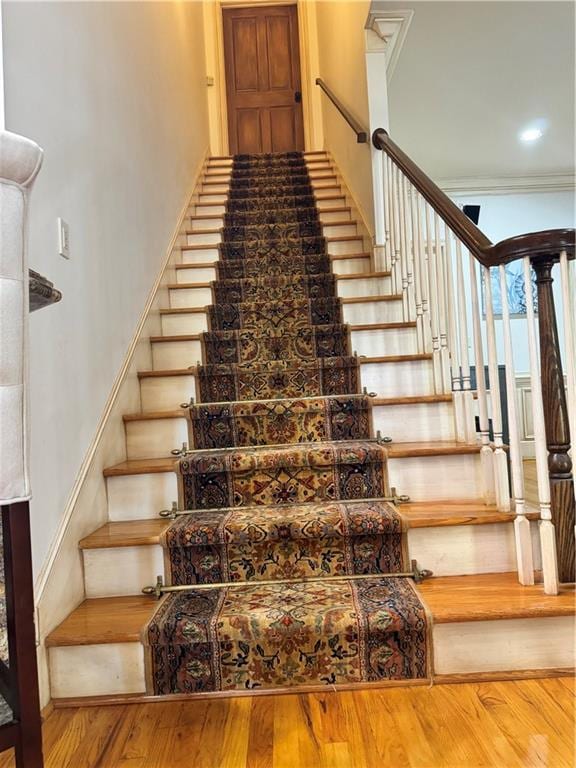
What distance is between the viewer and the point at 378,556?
168 cm

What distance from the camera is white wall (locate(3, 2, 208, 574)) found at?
4.84 feet

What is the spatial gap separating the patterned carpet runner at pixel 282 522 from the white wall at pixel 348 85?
2.87 feet

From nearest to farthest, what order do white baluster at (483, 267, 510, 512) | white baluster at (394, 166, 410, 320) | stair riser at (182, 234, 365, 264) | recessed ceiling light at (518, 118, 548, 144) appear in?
white baluster at (483, 267, 510, 512) → white baluster at (394, 166, 410, 320) → stair riser at (182, 234, 365, 264) → recessed ceiling light at (518, 118, 548, 144)

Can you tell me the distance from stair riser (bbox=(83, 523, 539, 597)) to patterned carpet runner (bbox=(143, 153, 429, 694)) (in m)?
0.05

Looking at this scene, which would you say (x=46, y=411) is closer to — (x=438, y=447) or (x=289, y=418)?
(x=289, y=418)

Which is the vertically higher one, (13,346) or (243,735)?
(13,346)

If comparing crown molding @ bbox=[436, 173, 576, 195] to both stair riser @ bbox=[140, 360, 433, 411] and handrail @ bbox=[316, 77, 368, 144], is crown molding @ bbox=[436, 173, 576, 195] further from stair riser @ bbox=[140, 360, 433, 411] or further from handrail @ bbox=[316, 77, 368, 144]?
stair riser @ bbox=[140, 360, 433, 411]

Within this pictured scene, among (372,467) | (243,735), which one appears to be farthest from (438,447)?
(243,735)

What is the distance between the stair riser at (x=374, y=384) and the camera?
236cm

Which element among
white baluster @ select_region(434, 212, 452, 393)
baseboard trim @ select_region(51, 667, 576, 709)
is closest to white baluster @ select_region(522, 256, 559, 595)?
baseboard trim @ select_region(51, 667, 576, 709)

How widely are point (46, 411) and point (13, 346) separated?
2.56ft

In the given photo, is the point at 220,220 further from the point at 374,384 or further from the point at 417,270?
the point at 374,384

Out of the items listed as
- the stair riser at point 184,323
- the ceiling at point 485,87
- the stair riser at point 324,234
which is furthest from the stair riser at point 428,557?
the stair riser at point 324,234

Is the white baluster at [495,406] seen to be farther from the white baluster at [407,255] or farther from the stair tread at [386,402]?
the white baluster at [407,255]
